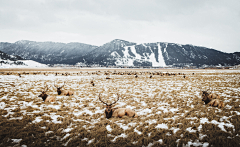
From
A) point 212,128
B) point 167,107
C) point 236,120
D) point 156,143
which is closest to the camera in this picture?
point 156,143

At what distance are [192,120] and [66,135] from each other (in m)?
7.15

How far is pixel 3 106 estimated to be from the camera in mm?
9500

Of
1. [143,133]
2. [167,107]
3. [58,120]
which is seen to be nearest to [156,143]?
[143,133]

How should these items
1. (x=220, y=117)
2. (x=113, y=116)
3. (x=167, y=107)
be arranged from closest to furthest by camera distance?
(x=220, y=117) < (x=113, y=116) < (x=167, y=107)

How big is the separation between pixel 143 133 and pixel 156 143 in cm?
90

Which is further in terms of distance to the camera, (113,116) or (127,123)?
(113,116)

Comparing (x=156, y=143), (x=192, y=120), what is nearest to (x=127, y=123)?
(x=156, y=143)

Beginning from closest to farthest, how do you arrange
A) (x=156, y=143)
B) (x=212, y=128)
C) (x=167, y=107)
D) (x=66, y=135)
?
1. (x=156, y=143)
2. (x=66, y=135)
3. (x=212, y=128)
4. (x=167, y=107)

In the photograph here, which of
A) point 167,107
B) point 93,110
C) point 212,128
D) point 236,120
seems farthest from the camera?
point 167,107

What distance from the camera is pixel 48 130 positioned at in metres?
6.46

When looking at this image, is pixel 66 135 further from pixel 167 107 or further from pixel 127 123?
pixel 167 107

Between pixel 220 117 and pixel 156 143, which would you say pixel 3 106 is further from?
pixel 220 117

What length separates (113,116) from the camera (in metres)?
8.51

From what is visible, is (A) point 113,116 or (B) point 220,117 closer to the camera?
(B) point 220,117
